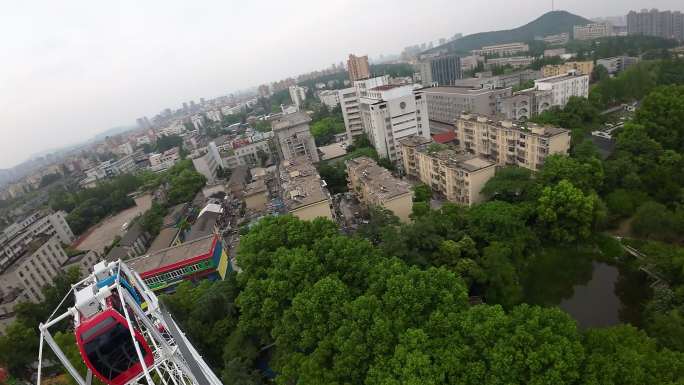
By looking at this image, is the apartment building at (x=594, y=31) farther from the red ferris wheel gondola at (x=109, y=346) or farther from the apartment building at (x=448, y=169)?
the red ferris wheel gondola at (x=109, y=346)

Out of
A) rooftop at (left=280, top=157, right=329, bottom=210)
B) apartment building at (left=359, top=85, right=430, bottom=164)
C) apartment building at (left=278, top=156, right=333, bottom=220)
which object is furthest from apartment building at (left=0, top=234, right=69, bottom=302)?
apartment building at (left=359, top=85, right=430, bottom=164)

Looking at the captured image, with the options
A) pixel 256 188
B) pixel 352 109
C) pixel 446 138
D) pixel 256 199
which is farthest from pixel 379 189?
pixel 352 109

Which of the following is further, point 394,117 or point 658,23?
point 658,23

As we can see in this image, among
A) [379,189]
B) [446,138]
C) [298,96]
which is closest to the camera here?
[379,189]

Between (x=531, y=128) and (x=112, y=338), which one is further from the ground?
(x=112, y=338)

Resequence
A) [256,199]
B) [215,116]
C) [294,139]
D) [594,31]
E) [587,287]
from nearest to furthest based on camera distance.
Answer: [587,287], [256,199], [294,139], [594,31], [215,116]

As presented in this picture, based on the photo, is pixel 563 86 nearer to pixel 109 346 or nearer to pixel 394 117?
pixel 394 117

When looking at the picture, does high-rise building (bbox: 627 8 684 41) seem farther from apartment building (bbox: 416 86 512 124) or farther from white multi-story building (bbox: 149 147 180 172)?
white multi-story building (bbox: 149 147 180 172)
